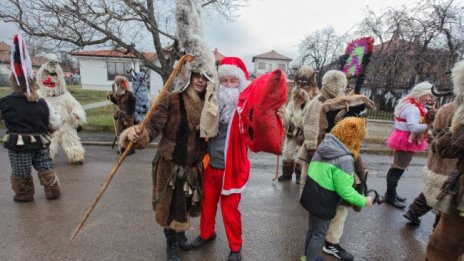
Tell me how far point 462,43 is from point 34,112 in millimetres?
16138

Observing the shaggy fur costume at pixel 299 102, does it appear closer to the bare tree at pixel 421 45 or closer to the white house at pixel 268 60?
the bare tree at pixel 421 45

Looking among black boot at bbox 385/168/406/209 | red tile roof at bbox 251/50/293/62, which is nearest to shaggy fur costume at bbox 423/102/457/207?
black boot at bbox 385/168/406/209

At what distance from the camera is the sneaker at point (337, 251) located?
2781 mm

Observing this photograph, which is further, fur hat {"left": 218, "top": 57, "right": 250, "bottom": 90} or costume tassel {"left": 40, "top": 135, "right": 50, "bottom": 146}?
costume tassel {"left": 40, "top": 135, "right": 50, "bottom": 146}

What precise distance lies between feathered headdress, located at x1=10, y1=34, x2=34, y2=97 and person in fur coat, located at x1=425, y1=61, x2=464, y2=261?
428 cm

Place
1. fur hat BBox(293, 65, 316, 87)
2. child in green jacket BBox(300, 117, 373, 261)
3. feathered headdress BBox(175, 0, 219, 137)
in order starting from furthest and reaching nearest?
fur hat BBox(293, 65, 316, 87)
feathered headdress BBox(175, 0, 219, 137)
child in green jacket BBox(300, 117, 373, 261)

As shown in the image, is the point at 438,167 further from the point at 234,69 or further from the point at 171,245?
the point at 171,245

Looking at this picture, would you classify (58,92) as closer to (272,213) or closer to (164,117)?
(164,117)

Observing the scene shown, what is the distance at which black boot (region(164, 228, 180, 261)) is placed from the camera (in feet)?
8.56

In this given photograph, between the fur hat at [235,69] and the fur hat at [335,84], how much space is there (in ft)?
3.63

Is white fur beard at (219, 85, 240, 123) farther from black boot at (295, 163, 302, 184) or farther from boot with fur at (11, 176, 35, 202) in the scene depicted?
boot with fur at (11, 176, 35, 202)

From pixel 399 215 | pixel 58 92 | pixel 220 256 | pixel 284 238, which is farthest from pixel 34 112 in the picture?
pixel 399 215

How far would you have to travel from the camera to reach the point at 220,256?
2.77 metres

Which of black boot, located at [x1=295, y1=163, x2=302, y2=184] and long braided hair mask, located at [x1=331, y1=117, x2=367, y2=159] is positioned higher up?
long braided hair mask, located at [x1=331, y1=117, x2=367, y2=159]
